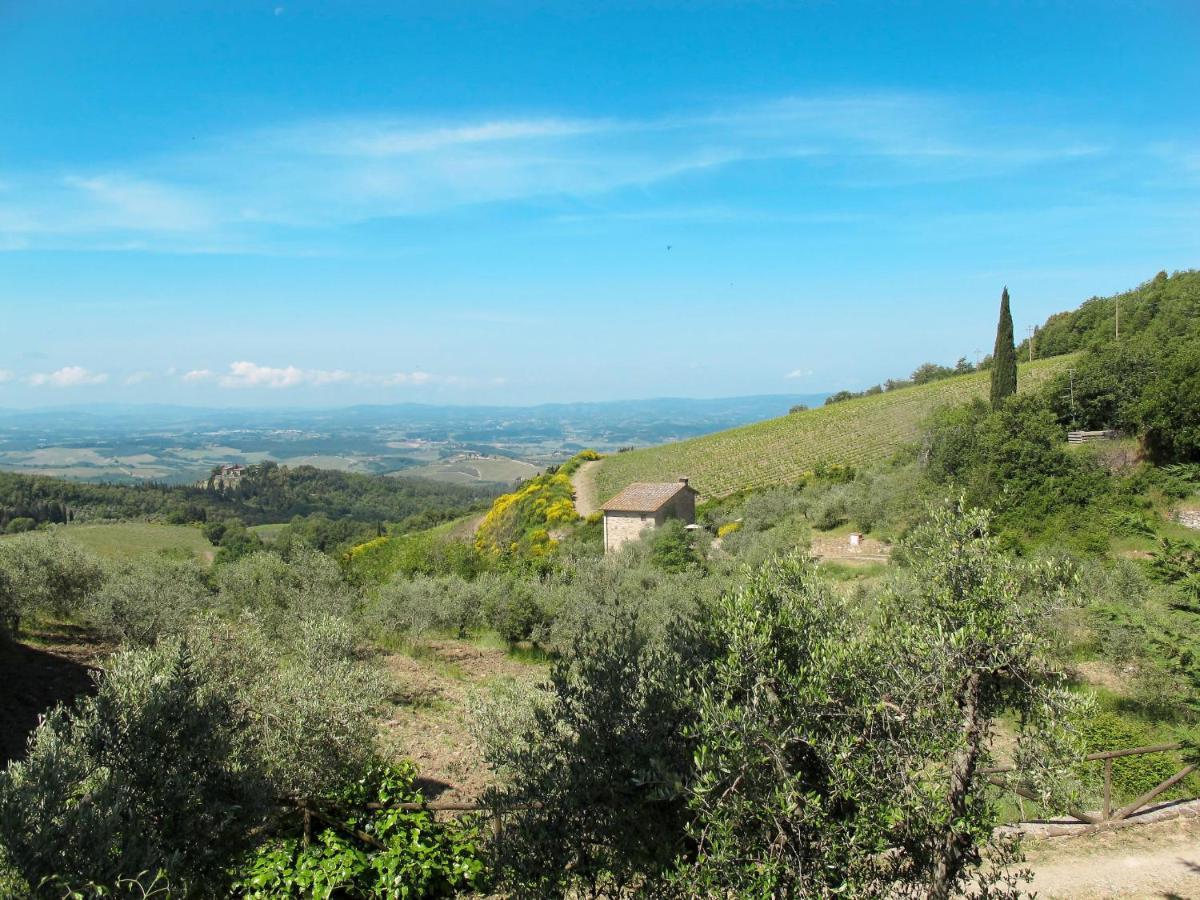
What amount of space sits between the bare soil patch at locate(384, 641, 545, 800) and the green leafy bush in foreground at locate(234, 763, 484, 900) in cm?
160

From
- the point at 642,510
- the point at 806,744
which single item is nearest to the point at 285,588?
the point at 806,744

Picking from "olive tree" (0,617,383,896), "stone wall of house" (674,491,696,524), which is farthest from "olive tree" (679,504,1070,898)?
"stone wall of house" (674,491,696,524)

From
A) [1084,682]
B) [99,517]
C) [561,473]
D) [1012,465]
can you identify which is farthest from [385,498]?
[1084,682]

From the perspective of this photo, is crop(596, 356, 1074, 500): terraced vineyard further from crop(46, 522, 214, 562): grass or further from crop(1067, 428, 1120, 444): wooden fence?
crop(46, 522, 214, 562): grass

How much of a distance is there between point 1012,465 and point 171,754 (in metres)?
36.3

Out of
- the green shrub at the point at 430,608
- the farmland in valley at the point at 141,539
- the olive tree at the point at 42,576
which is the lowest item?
the farmland in valley at the point at 141,539

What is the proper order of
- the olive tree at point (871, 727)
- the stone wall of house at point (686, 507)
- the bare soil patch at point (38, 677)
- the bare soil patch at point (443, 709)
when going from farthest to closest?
the stone wall of house at point (686, 507)
the bare soil patch at point (443, 709)
the bare soil patch at point (38, 677)
the olive tree at point (871, 727)

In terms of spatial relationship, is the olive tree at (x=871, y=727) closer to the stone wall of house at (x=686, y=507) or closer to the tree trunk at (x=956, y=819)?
the tree trunk at (x=956, y=819)

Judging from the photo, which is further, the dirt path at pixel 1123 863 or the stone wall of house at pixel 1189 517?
the stone wall of house at pixel 1189 517

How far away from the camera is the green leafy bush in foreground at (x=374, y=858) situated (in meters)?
6.76

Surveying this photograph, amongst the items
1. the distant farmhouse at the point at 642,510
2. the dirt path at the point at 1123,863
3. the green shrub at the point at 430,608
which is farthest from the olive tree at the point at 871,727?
the distant farmhouse at the point at 642,510

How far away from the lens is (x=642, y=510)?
44.0 meters

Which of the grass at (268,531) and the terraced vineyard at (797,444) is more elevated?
the terraced vineyard at (797,444)

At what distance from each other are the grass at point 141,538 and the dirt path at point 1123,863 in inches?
2433
